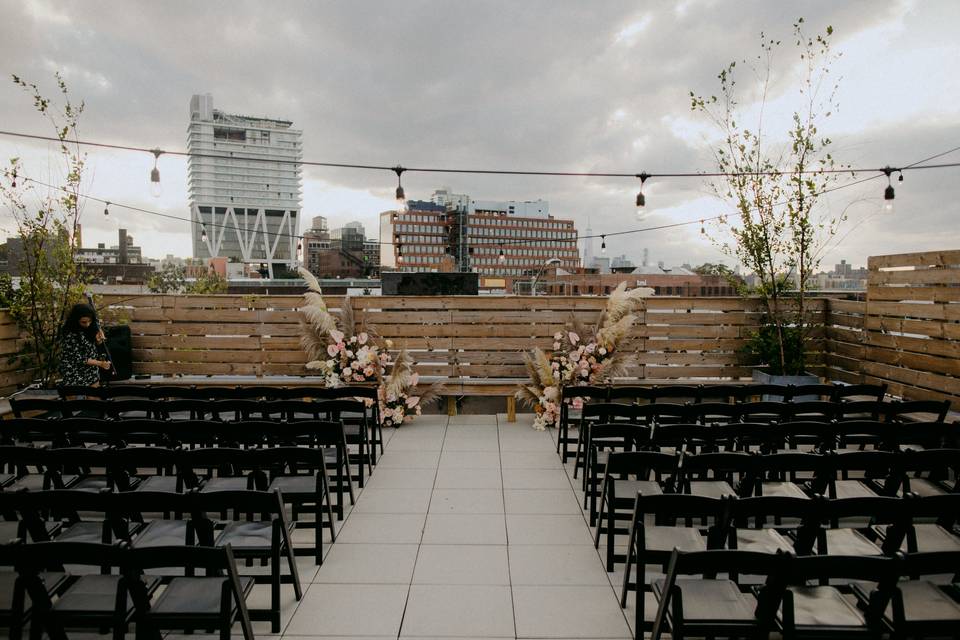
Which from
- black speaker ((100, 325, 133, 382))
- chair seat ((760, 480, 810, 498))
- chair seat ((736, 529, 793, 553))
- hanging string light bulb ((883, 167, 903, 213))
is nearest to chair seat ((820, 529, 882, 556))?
chair seat ((736, 529, 793, 553))

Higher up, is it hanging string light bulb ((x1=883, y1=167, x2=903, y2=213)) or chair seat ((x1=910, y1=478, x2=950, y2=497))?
hanging string light bulb ((x1=883, y1=167, x2=903, y2=213))

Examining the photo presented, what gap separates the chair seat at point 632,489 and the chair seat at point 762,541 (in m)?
0.66

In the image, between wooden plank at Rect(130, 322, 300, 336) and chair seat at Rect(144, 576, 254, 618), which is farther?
wooden plank at Rect(130, 322, 300, 336)

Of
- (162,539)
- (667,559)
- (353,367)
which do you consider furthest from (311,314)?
(667,559)

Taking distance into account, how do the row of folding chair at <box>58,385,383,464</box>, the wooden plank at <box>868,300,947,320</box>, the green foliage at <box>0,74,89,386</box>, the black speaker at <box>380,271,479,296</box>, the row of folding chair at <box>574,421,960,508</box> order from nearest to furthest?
1. the row of folding chair at <box>574,421,960,508</box>
2. the row of folding chair at <box>58,385,383,464</box>
3. the wooden plank at <box>868,300,947,320</box>
4. the green foliage at <box>0,74,89,386</box>
5. the black speaker at <box>380,271,479,296</box>

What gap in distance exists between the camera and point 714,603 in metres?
2.25

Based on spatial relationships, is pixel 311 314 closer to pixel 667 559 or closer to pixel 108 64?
pixel 667 559

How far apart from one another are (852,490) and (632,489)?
4.95 feet

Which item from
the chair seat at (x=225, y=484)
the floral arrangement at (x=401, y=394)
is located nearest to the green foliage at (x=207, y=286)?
the floral arrangement at (x=401, y=394)

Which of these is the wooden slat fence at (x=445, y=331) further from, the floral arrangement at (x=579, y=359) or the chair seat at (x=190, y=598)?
the chair seat at (x=190, y=598)

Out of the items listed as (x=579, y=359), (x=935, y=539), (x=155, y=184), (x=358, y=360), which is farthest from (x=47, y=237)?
(x=935, y=539)

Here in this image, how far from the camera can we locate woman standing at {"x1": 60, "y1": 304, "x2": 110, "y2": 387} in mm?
6043

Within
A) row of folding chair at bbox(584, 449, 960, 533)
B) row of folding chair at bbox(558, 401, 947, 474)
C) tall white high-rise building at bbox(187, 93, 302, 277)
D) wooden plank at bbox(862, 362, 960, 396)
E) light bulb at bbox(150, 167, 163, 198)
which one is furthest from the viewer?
tall white high-rise building at bbox(187, 93, 302, 277)

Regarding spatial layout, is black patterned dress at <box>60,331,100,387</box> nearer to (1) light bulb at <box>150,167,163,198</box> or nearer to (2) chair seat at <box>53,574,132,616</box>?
(1) light bulb at <box>150,167,163,198</box>
